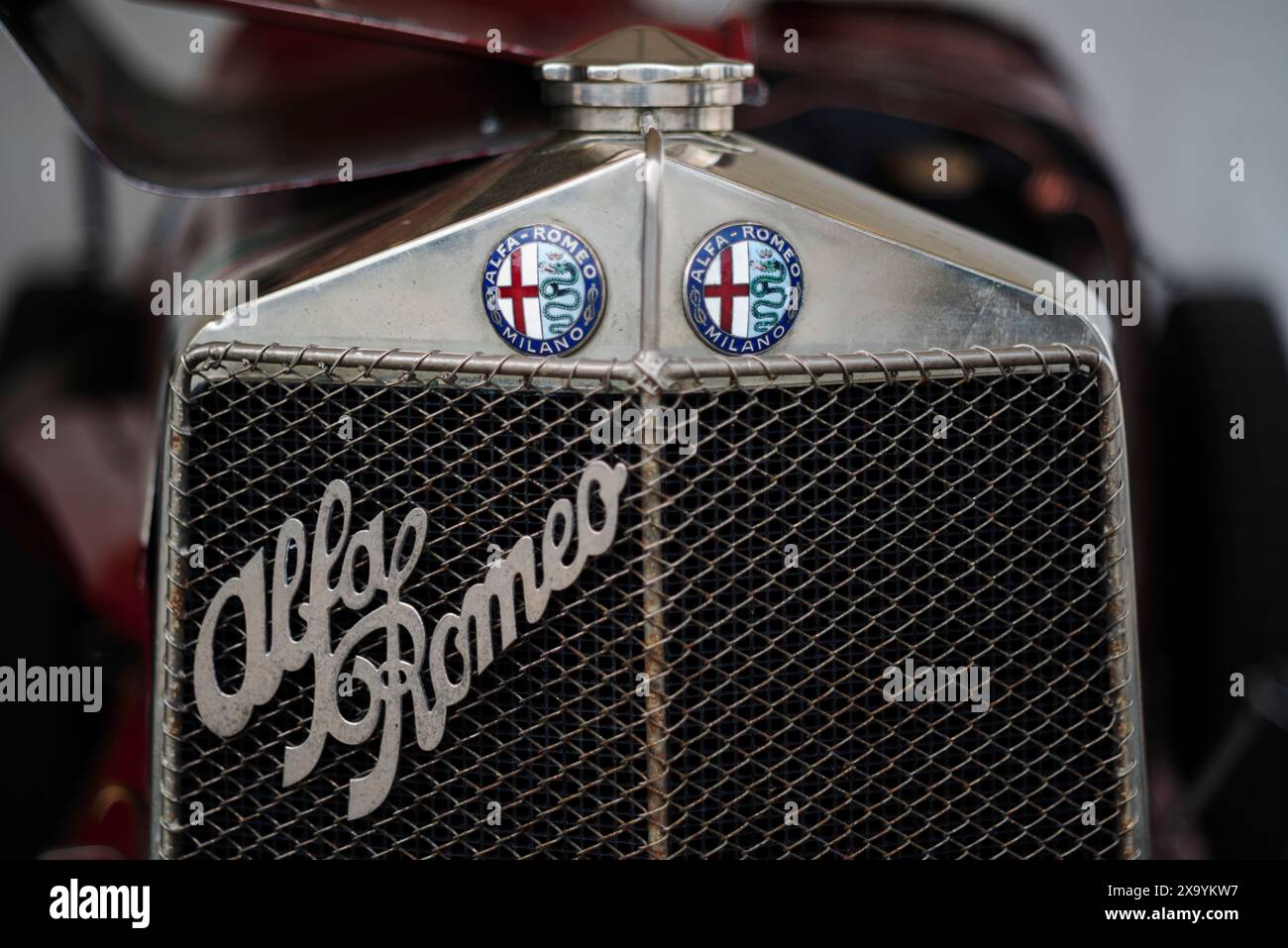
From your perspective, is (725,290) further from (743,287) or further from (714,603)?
(714,603)

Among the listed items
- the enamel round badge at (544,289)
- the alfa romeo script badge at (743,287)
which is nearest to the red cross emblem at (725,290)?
the alfa romeo script badge at (743,287)

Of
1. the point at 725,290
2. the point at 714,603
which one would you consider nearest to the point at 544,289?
the point at 725,290

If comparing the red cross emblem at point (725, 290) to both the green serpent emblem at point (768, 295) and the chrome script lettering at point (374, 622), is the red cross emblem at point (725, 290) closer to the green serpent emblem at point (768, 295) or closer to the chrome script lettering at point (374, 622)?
the green serpent emblem at point (768, 295)

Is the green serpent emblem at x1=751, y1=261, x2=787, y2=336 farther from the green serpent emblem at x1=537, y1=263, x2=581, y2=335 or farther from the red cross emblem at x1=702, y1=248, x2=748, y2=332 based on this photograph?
the green serpent emblem at x1=537, y1=263, x2=581, y2=335

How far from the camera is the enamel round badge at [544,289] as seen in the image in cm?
134

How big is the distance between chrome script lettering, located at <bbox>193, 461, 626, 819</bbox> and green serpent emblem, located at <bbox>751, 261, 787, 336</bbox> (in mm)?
185

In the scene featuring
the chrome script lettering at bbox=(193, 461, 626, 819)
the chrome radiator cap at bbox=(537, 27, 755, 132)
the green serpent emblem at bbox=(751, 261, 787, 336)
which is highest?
the chrome radiator cap at bbox=(537, 27, 755, 132)

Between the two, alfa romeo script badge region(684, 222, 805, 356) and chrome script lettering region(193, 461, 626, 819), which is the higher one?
alfa romeo script badge region(684, 222, 805, 356)

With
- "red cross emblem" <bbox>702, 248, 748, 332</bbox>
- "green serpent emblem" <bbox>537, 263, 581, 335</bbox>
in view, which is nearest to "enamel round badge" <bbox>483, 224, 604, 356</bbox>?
"green serpent emblem" <bbox>537, 263, 581, 335</bbox>

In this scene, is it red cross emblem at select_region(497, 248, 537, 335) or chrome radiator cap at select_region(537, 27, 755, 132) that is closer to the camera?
red cross emblem at select_region(497, 248, 537, 335)

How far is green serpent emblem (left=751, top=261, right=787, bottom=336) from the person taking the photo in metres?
1.36

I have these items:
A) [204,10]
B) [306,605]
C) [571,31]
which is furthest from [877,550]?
[204,10]

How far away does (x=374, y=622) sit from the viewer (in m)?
1.38
